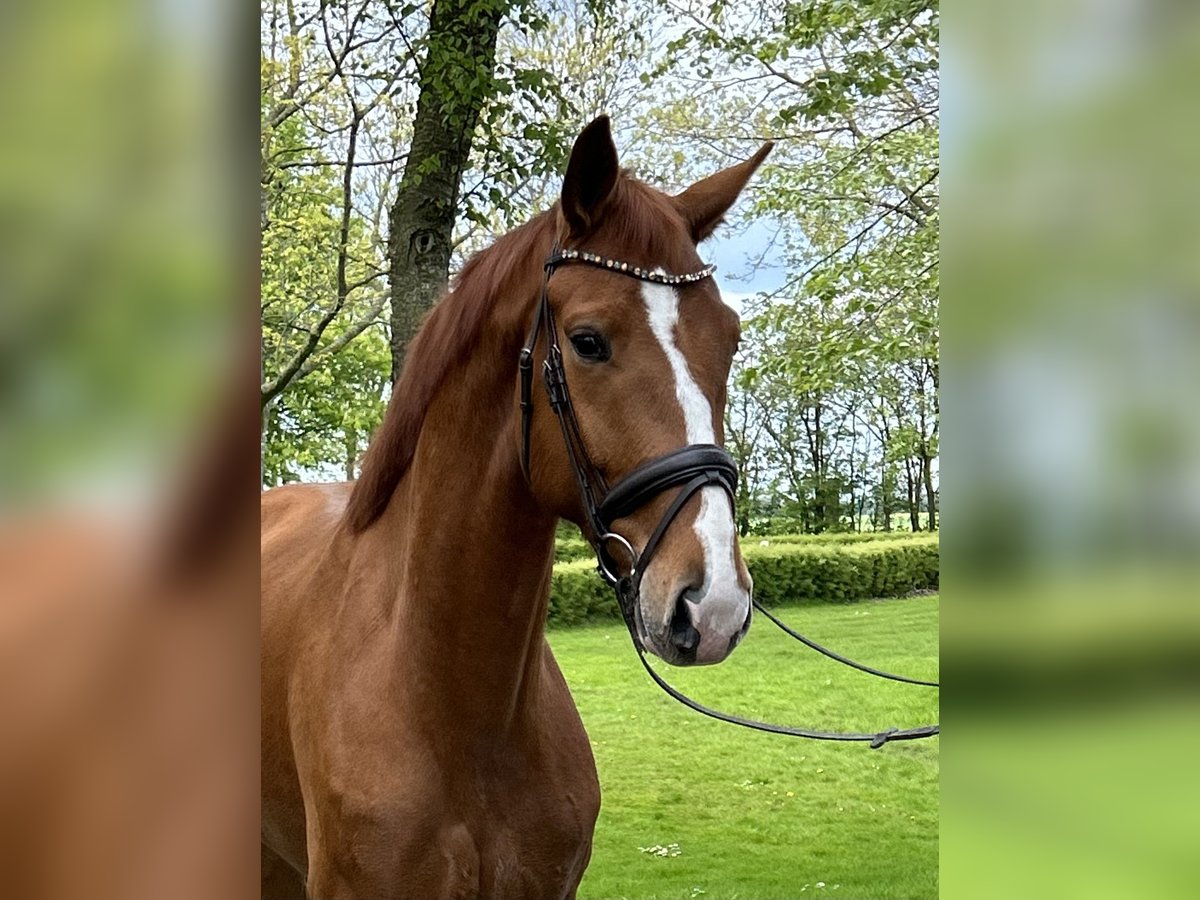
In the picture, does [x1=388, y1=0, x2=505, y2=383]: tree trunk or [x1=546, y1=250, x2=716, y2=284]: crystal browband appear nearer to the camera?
[x1=546, y1=250, x2=716, y2=284]: crystal browband

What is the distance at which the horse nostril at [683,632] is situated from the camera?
60.0 inches

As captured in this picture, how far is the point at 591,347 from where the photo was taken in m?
1.72

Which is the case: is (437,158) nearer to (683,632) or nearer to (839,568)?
(683,632)

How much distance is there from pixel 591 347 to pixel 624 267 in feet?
0.53

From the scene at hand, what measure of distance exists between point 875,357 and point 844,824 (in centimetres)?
326

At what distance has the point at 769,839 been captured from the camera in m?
6.34

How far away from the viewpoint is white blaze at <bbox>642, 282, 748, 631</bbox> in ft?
4.89

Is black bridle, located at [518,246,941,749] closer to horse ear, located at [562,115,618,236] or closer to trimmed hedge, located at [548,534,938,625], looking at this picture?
horse ear, located at [562,115,618,236]

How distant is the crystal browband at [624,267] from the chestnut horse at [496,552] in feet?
0.03

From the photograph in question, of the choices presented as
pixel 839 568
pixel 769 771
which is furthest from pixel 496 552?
pixel 839 568
